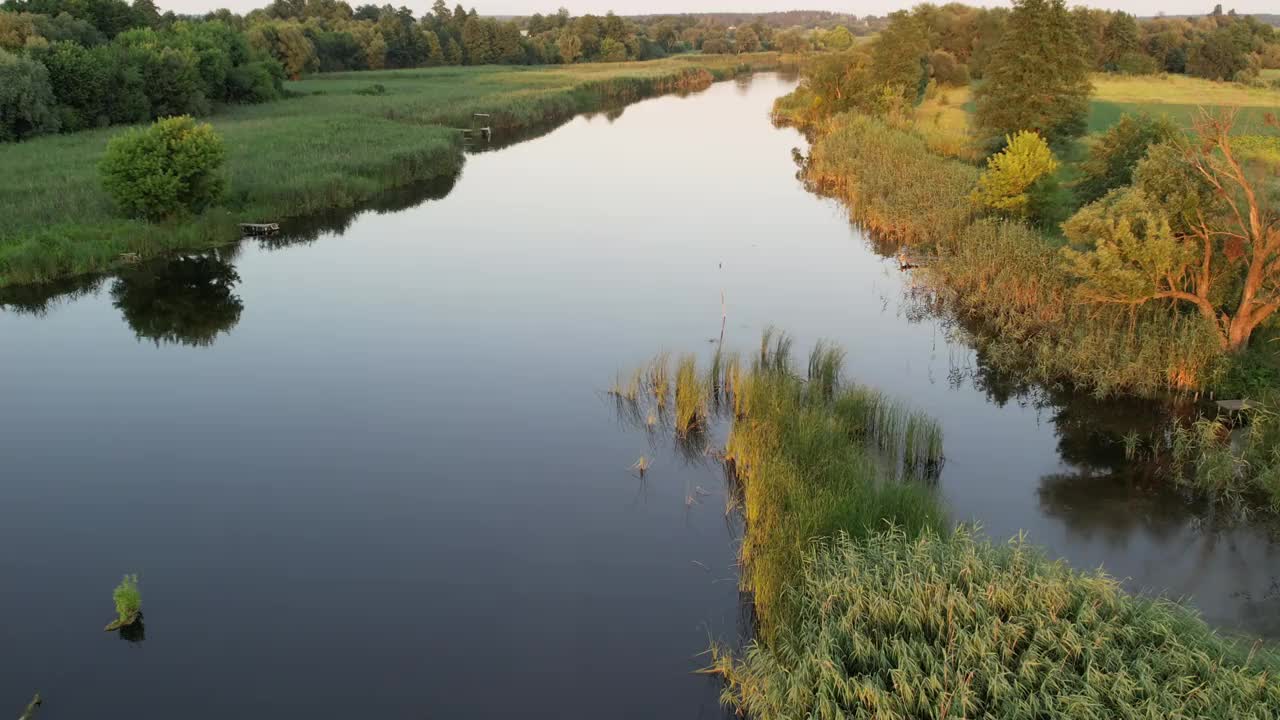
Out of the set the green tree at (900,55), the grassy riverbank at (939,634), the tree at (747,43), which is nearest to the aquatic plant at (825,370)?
the grassy riverbank at (939,634)

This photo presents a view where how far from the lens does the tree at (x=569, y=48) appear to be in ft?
372

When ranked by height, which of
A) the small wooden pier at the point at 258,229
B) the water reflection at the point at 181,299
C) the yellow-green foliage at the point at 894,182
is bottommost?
the water reflection at the point at 181,299

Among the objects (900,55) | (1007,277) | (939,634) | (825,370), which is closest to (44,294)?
(825,370)

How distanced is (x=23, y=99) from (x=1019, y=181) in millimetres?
35397

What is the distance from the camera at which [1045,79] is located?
107ft

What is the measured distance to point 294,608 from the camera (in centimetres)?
1022

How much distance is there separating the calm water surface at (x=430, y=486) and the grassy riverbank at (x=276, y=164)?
1.44 metres

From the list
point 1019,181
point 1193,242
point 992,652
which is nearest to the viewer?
point 992,652

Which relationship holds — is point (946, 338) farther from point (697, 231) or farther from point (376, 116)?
point (376, 116)

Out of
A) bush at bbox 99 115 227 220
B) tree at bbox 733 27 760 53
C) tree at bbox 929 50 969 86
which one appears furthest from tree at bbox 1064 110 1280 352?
tree at bbox 733 27 760 53

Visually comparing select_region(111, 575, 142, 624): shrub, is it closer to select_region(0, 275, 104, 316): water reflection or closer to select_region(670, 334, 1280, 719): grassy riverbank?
select_region(670, 334, 1280, 719): grassy riverbank

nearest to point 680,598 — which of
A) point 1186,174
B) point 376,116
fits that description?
point 1186,174

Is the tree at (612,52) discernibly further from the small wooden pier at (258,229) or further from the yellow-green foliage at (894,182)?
the small wooden pier at (258,229)

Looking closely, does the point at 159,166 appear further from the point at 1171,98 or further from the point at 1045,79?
the point at 1171,98
